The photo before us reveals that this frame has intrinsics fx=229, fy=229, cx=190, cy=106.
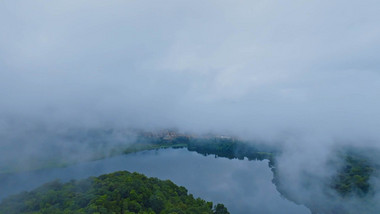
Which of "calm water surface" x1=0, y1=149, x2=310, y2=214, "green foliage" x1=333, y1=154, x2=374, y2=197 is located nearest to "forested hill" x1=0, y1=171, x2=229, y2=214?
"calm water surface" x1=0, y1=149, x2=310, y2=214

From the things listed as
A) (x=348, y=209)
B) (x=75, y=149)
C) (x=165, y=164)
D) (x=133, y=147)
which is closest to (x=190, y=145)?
(x=133, y=147)

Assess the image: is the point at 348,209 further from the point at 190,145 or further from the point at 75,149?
the point at 75,149

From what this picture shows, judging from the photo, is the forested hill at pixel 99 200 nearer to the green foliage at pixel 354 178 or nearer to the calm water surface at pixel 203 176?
the calm water surface at pixel 203 176

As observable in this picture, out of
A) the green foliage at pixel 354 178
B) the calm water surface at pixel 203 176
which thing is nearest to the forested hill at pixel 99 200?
the calm water surface at pixel 203 176

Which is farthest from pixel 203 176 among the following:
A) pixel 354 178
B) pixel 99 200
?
pixel 99 200

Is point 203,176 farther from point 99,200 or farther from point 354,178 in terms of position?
point 99,200
